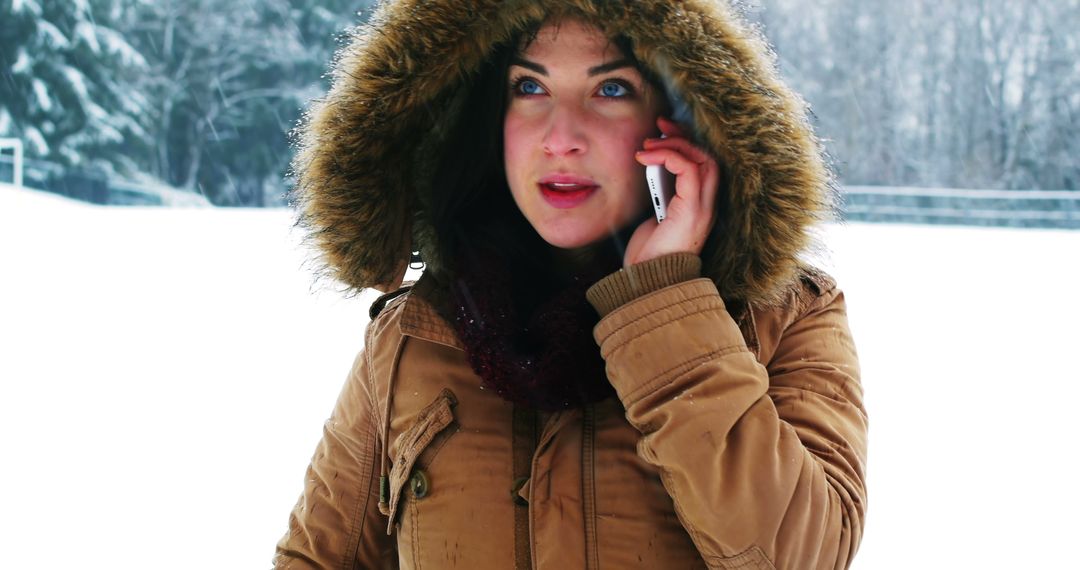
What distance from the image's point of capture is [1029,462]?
4.48 meters

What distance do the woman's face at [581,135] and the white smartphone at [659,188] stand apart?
3.0 inches

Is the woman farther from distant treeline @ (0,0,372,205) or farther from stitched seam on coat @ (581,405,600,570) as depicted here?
distant treeline @ (0,0,372,205)

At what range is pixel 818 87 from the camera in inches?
1035

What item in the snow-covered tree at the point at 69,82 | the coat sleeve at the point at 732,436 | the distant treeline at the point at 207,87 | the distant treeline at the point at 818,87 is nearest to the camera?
the coat sleeve at the point at 732,436

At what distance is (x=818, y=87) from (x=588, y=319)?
26337 millimetres

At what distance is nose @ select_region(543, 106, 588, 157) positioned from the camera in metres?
1.58

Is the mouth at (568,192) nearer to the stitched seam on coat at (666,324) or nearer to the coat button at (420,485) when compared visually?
the stitched seam on coat at (666,324)

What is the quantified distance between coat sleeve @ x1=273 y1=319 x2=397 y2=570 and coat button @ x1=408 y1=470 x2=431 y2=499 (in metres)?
0.14

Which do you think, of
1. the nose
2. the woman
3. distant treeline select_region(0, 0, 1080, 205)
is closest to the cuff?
the woman

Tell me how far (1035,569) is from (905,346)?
10.6ft

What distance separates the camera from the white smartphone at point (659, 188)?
5.02ft

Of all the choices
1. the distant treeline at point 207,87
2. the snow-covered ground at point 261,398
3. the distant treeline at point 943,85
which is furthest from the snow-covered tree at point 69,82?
the distant treeline at point 943,85

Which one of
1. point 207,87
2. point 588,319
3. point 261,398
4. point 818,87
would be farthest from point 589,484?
point 818,87

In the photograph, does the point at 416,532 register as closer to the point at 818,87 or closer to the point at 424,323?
the point at 424,323
